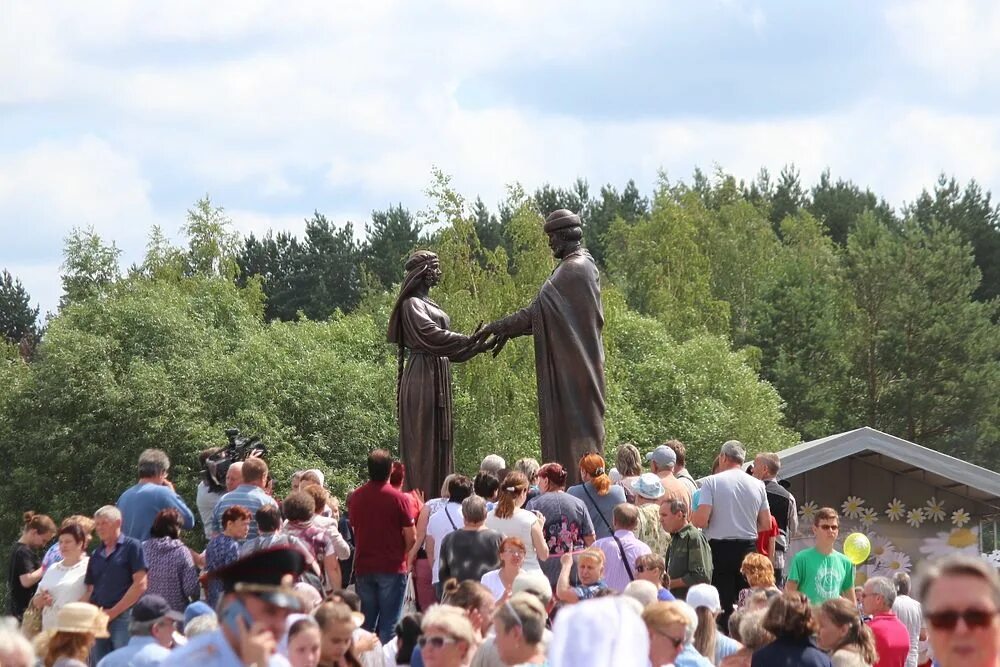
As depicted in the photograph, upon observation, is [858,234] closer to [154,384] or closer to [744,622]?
[154,384]

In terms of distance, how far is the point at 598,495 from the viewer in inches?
503

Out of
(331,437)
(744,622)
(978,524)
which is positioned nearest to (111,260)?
(331,437)

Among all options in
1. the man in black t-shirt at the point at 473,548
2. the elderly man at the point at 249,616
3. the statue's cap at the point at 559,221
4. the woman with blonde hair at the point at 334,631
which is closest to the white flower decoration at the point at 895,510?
the statue's cap at the point at 559,221

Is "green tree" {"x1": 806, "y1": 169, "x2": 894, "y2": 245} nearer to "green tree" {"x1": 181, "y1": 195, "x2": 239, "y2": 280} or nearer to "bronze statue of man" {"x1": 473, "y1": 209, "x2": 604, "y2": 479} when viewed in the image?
"green tree" {"x1": 181, "y1": 195, "x2": 239, "y2": 280}

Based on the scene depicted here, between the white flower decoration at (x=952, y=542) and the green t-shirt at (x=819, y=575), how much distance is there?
12316 mm

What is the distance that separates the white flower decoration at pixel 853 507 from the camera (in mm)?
24438

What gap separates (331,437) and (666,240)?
17255mm

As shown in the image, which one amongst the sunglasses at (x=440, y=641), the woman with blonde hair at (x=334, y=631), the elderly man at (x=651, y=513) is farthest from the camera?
the elderly man at (x=651, y=513)

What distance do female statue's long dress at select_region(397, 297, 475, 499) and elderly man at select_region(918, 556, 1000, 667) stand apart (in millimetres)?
10472

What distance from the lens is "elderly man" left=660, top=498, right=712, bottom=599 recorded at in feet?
39.2

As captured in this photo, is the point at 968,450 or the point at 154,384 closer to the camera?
the point at 154,384

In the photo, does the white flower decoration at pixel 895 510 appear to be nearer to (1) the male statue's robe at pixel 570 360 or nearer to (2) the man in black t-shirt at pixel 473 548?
(1) the male statue's robe at pixel 570 360

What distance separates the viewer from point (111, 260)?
214ft

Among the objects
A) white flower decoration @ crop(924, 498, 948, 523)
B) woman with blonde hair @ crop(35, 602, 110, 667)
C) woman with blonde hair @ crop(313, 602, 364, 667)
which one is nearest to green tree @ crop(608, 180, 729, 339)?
white flower decoration @ crop(924, 498, 948, 523)
